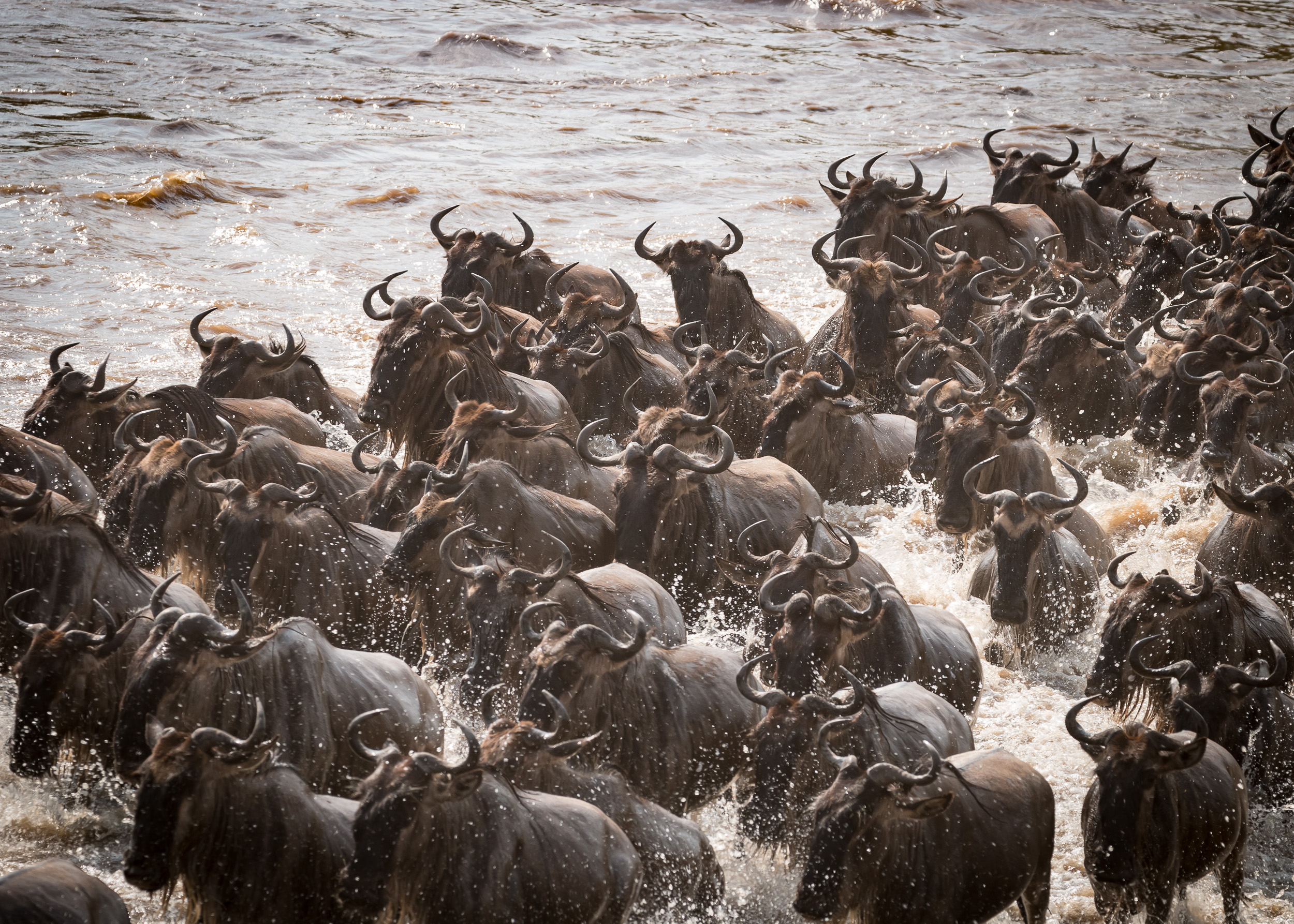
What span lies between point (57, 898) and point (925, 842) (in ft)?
9.45

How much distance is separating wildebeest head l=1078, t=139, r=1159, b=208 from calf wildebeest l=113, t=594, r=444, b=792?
10971mm

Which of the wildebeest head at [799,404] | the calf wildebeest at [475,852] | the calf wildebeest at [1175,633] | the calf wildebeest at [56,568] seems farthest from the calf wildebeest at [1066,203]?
the calf wildebeest at [475,852]

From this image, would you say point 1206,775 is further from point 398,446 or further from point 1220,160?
point 1220,160

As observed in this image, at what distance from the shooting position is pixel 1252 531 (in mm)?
7203

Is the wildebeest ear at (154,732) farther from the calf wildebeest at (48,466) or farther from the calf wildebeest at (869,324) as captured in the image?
the calf wildebeest at (869,324)

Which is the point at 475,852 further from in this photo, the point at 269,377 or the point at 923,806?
the point at 269,377

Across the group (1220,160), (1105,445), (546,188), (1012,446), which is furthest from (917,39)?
(1012,446)

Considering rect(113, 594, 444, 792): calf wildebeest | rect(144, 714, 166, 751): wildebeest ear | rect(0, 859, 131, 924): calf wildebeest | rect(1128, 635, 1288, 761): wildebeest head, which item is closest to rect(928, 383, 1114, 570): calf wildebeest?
rect(1128, 635, 1288, 761): wildebeest head

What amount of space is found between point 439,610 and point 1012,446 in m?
3.59

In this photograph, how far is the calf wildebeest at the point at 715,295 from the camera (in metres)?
10.7

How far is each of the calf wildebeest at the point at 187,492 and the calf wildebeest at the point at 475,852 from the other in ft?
8.76

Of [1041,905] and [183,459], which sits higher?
[183,459]

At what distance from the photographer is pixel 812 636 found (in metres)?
5.58

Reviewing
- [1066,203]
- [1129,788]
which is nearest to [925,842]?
[1129,788]
